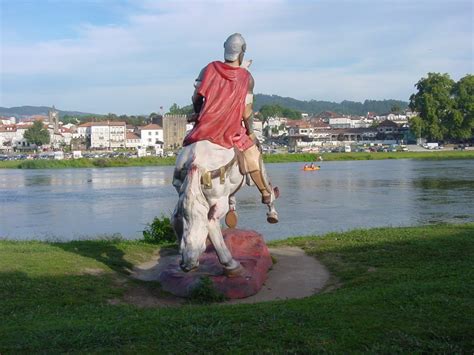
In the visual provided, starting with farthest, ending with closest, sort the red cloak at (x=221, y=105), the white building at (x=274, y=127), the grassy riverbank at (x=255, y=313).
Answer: the white building at (x=274, y=127) < the red cloak at (x=221, y=105) < the grassy riverbank at (x=255, y=313)

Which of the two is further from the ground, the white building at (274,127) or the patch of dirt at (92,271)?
the white building at (274,127)

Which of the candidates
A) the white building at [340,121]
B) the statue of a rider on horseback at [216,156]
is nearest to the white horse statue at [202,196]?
the statue of a rider on horseback at [216,156]

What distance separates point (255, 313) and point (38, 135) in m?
115

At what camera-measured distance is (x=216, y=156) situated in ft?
29.9

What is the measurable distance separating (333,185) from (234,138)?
31425 millimetres

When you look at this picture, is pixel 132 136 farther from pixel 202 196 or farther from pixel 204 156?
pixel 202 196

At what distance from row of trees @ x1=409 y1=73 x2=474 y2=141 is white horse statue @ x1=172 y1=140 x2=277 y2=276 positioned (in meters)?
75.4

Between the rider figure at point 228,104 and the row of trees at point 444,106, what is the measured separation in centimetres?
7465

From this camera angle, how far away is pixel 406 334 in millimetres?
5652

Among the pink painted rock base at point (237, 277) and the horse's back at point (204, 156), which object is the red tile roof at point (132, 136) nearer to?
the pink painted rock base at point (237, 277)

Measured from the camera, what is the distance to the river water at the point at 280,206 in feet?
72.1

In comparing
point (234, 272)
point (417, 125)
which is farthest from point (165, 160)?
point (234, 272)

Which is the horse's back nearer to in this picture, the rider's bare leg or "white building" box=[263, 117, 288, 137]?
the rider's bare leg

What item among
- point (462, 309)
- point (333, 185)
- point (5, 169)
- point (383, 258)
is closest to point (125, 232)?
point (383, 258)
